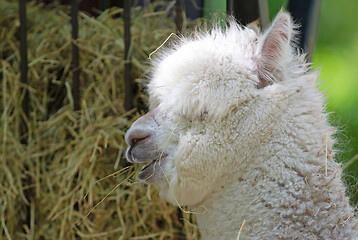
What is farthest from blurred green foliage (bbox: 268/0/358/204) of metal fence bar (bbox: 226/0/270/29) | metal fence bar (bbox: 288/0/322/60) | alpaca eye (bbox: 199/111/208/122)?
alpaca eye (bbox: 199/111/208/122)

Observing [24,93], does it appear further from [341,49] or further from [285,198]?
[341,49]

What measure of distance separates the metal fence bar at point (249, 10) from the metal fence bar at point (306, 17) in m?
0.20

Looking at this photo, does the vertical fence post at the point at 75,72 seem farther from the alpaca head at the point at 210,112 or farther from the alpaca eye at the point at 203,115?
the alpaca eye at the point at 203,115

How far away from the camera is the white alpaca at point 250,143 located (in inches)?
45.6

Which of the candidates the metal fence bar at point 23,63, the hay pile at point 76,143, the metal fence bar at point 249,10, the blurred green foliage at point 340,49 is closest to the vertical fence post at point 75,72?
the hay pile at point 76,143

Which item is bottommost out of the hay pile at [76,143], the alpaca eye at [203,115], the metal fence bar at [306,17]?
the hay pile at [76,143]

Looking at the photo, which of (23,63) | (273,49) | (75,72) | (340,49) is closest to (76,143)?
(75,72)

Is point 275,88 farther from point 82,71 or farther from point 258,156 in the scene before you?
point 82,71

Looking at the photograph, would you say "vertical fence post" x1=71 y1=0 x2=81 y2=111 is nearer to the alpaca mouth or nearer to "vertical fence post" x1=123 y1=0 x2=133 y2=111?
"vertical fence post" x1=123 y1=0 x2=133 y2=111

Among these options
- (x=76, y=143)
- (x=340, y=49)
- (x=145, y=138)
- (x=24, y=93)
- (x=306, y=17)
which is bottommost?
(x=76, y=143)

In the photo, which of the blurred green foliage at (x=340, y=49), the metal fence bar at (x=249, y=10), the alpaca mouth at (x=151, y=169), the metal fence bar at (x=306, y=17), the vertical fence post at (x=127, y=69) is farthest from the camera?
the blurred green foliage at (x=340, y=49)

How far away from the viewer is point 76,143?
2082 millimetres

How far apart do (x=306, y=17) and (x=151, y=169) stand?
1.05m

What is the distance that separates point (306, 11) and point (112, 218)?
1.21 meters
